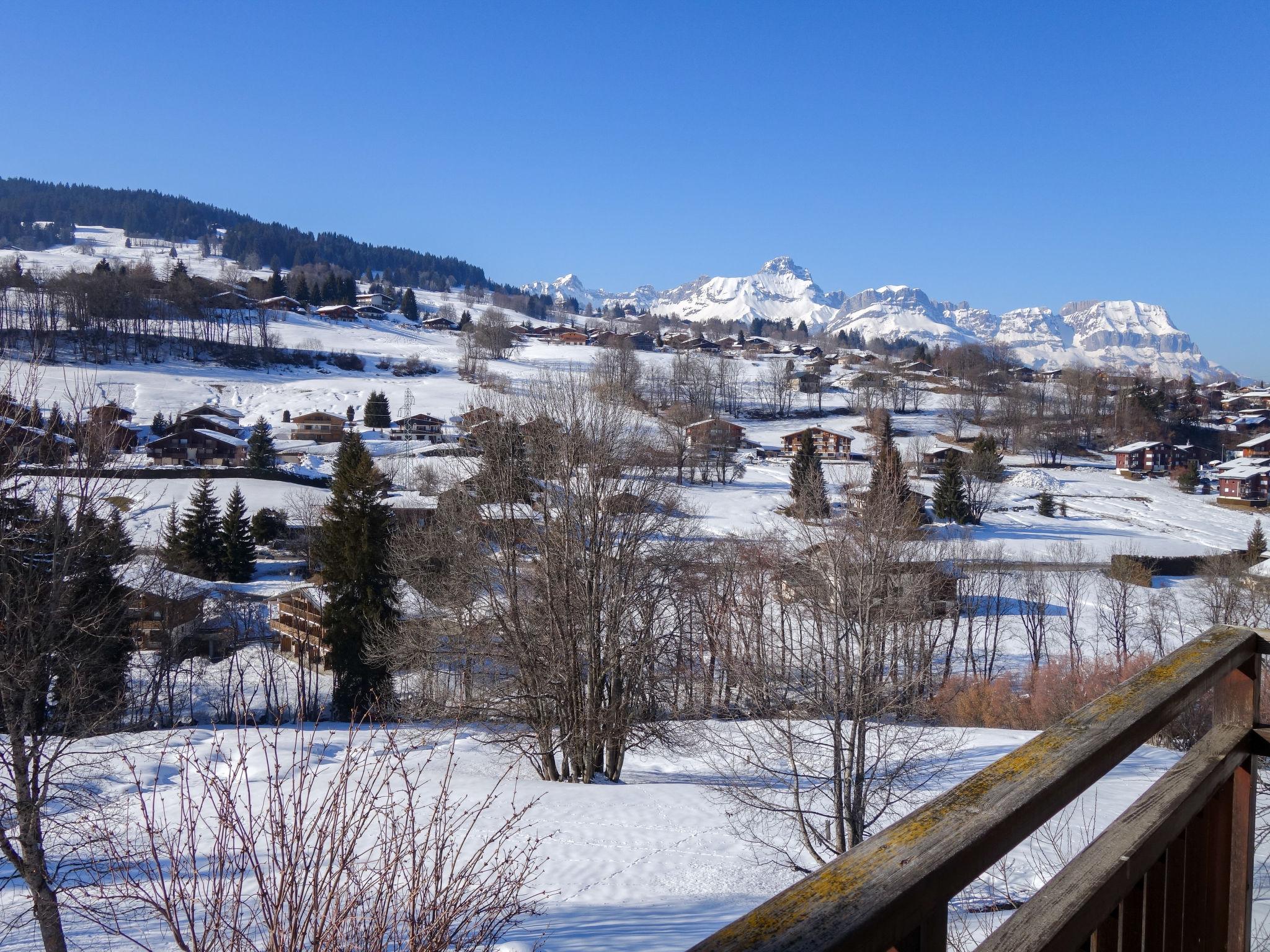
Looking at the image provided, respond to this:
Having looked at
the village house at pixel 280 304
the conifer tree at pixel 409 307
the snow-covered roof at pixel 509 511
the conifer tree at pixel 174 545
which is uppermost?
the conifer tree at pixel 409 307

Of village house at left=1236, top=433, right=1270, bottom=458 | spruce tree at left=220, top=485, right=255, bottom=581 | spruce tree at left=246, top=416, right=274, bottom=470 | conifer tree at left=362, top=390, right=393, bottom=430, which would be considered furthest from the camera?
village house at left=1236, top=433, right=1270, bottom=458

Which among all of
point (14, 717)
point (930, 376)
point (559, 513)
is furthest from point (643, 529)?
point (930, 376)

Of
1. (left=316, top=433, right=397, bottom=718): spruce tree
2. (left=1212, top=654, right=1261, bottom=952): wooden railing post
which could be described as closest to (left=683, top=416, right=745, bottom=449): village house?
(left=316, top=433, right=397, bottom=718): spruce tree

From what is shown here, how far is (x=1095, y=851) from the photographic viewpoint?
1455mm

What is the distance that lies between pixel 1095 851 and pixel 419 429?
206 ft

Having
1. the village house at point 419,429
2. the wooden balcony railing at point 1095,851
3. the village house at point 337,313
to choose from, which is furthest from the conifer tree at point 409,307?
the wooden balcony railing at point 1095,851

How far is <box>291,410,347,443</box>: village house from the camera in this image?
6325cm

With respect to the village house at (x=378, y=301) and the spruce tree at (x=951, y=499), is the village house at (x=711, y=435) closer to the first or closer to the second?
the spruce tree at (x=951, y=499)

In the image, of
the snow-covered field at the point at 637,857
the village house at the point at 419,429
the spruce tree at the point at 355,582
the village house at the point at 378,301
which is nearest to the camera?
the snow-covered field at the point at 637,857

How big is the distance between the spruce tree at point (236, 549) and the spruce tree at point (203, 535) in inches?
8.9

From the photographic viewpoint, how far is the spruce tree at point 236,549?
119ft

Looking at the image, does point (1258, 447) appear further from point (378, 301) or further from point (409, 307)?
point (378, 301)

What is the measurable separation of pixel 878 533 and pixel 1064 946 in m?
11.8

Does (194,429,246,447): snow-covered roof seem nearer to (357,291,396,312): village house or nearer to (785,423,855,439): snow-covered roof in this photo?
(785,423,855,439): snow-covered roof
